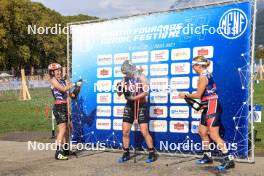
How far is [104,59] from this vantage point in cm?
1170

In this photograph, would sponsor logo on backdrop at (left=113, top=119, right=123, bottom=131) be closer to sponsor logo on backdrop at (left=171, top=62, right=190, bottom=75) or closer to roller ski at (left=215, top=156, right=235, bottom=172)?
sponsor logo on backdrop at (left=171, top=62, right=190, bottom=75)

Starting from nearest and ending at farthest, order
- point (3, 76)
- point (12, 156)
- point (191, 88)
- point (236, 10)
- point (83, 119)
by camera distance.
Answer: point (236, 10), point (191, 88), point (12, 156), point (83, 119), point (3, 76)

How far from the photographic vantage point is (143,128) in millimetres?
10125

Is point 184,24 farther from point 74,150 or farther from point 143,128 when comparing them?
point 74,150

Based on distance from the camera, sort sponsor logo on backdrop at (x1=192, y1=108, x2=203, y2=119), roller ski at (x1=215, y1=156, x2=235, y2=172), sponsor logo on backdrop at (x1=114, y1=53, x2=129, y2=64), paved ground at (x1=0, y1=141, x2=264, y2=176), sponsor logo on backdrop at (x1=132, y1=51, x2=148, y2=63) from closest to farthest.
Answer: roller ski at (x1=215, y1=156, x2=235, y2=172)
paved ground at (x1=0, y1=141, x2=264, y2=176)
sponsor logo on backdrop at (x1=192, y1=108, x2=203, y2=119)
sponsor logo on backdrop at (x1=132, y1=51, x2=148, y2=63)
sponsor logo on backdrop at (x1=114, y1=53, x2=129, y2=64)

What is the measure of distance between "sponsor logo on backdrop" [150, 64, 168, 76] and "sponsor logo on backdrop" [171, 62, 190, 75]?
0.18 m

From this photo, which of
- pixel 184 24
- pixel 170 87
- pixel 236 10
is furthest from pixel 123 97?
pixel 236 10

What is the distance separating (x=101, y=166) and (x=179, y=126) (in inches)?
72.9

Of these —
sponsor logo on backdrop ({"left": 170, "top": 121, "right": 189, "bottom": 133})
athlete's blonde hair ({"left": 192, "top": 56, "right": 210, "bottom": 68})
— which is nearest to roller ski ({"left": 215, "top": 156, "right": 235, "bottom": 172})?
sponsor logo on backdrop ({"left": 170, "top": 121, "right": 189, "bottom": 133})

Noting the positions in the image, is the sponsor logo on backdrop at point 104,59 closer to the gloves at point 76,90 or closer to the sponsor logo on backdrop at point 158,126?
the gloves at point 76,90

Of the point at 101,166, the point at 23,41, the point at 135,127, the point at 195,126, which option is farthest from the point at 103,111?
the point at 23,41

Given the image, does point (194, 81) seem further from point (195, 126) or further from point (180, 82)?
point (195, 126)

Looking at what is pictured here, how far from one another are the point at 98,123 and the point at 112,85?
100 cm

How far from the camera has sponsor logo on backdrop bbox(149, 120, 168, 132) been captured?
10.6m
